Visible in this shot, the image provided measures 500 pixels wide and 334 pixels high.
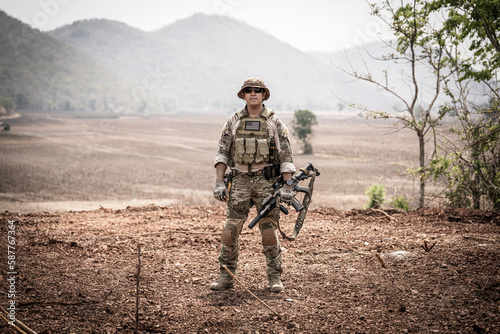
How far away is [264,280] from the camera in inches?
189

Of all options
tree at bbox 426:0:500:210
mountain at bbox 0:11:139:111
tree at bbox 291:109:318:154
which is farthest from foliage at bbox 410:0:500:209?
mountain at bbox 0:11:139:111

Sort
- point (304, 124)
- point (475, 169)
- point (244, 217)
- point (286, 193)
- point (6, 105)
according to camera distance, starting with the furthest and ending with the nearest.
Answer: point (6, 105), point (304, 124), point (475, 169), point (244, 217), point (286, 193)

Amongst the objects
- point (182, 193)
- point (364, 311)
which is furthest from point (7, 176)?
point (364, 311)

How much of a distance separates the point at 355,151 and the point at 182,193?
3232cm

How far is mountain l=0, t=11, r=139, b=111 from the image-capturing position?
5236 inches

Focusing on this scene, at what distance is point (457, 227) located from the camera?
22.1ft

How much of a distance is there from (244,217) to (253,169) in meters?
0.59

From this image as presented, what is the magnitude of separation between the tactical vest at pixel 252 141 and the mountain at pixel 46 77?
5285 inches

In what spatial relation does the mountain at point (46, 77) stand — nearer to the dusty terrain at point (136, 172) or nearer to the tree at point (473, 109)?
the dusty terrain at point (136, 172)

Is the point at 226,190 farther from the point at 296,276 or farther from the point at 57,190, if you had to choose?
the point at 57,190

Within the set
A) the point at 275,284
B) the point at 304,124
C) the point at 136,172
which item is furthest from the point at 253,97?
the point at 304,124

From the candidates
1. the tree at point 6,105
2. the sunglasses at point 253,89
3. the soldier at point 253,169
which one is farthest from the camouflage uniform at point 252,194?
the tree at point 6,105

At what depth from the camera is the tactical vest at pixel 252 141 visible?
14.5ft

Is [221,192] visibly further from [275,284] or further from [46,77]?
[46,77]
